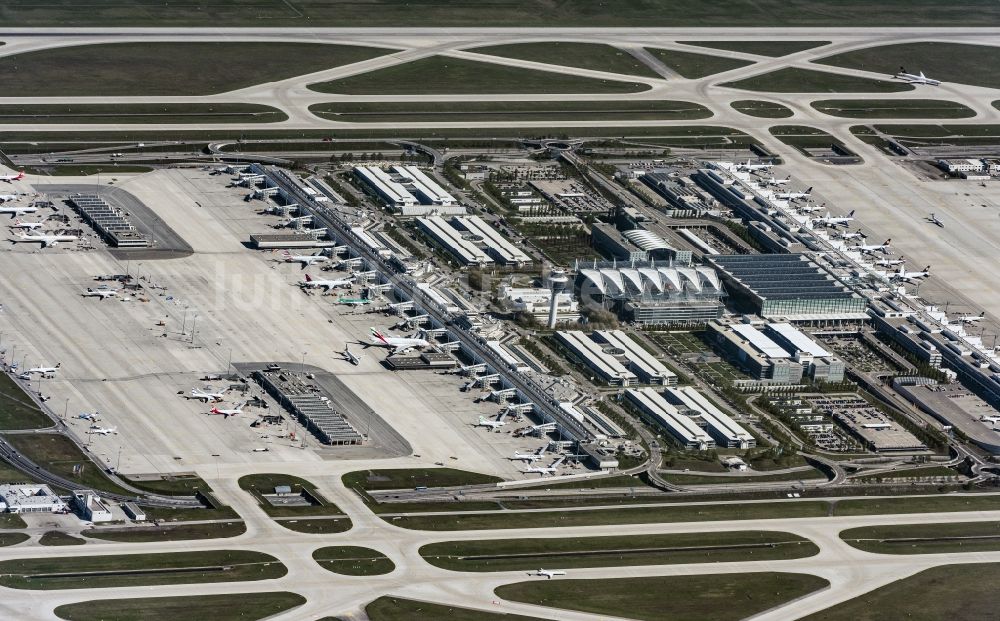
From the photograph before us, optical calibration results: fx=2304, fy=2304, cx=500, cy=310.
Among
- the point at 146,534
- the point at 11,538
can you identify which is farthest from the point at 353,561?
the point at 11,538

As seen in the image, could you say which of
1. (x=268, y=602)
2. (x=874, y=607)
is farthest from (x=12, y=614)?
(x=874, y=607)

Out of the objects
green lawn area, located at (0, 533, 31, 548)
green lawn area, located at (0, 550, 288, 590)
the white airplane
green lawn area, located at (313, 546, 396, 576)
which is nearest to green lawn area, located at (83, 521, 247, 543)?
green lawn area, located at (0, 550, 288, 590)

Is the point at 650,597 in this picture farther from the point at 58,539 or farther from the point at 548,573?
the point at 58,539

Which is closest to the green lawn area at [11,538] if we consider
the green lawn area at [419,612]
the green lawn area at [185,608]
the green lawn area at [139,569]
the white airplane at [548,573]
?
the green lawn area at [139,569]

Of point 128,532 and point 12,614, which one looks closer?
point 12,614

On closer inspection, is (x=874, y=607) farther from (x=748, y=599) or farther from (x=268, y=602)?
(x=268, y=602)
